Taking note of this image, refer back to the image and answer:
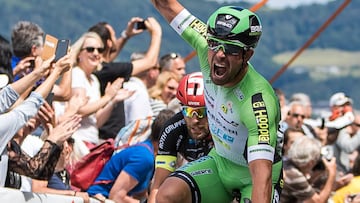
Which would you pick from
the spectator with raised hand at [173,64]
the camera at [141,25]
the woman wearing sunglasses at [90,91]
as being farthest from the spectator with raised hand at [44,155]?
the spectator with raised hand at [173,64]

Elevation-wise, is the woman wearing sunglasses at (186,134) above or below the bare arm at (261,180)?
above

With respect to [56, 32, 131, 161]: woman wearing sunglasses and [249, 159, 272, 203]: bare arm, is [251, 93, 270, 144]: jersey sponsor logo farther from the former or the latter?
[56, 32, 131, 161]: woman wearing sunglasses

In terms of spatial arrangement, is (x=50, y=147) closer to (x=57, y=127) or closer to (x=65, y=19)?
(x=57, y=127)

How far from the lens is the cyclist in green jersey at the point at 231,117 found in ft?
28.4

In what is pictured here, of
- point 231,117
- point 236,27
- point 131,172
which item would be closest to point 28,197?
point 231,117

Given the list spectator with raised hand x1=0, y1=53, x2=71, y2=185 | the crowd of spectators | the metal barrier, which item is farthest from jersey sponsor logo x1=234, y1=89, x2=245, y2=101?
the metal barrier

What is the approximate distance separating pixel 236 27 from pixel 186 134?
1.76m

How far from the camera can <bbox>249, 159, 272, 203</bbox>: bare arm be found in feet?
27.8

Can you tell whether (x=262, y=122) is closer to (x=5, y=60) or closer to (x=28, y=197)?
(x=28, y=197)

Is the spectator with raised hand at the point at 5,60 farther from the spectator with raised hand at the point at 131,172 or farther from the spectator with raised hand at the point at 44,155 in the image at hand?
the spectator with raised hand at the point at 131,172

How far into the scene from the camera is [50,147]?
10750 mm

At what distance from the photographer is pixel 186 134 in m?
10.4

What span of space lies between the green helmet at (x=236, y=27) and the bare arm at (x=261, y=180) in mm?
898

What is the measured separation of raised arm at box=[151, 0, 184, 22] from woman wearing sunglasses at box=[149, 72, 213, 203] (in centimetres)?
92
